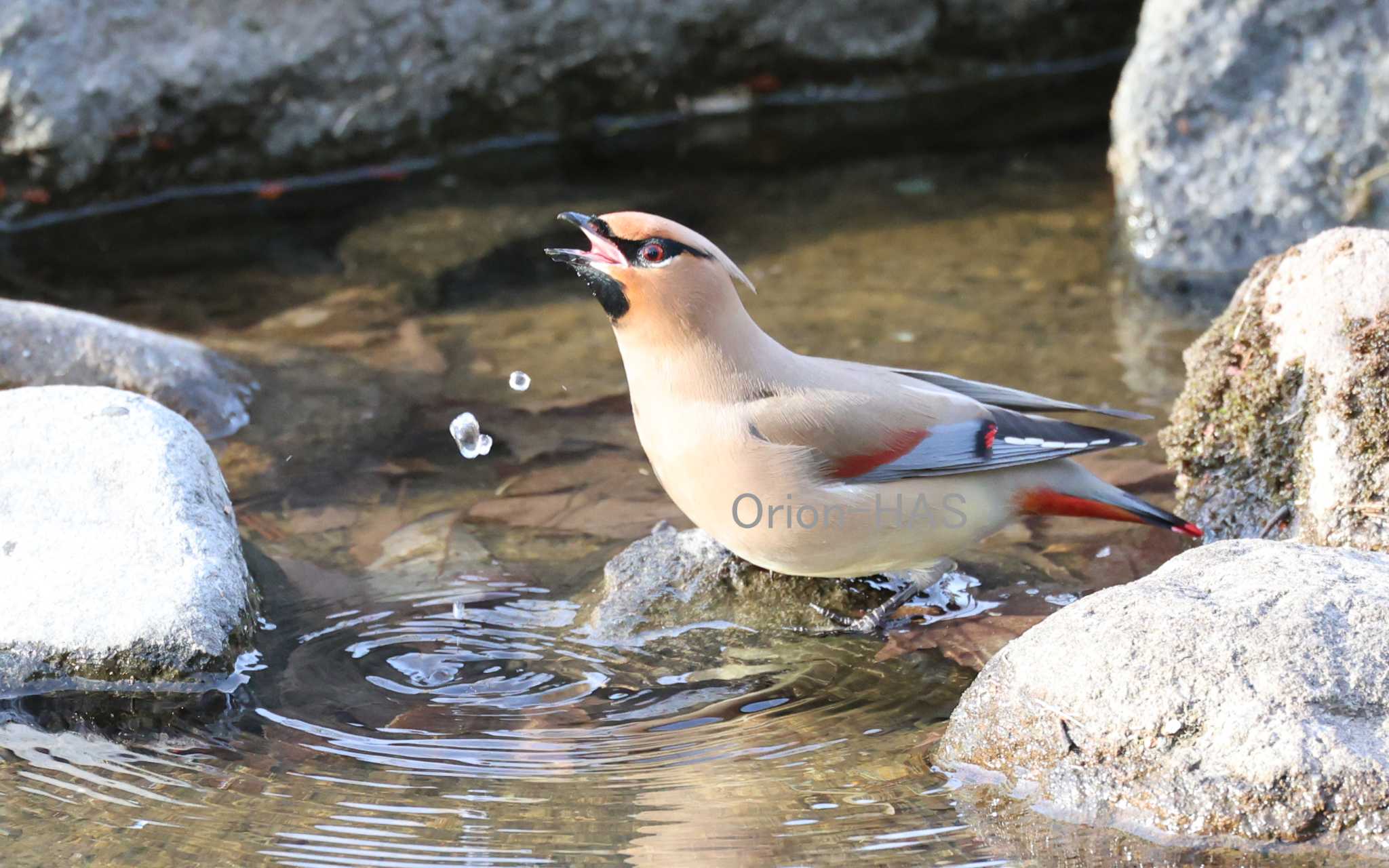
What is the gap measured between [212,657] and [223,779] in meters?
0.46

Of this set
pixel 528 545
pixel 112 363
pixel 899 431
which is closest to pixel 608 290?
pixel 899 431

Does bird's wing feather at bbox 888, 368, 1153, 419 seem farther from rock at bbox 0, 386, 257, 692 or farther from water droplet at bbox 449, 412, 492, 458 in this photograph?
rock at bbox 0, 386, 257, 692

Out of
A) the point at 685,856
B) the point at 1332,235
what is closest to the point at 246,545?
the point at 685,856

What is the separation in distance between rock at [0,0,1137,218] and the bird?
4579mm

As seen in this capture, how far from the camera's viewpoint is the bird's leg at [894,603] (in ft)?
14.2

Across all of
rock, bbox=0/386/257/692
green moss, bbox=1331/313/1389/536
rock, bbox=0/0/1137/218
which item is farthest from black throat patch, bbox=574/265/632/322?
rock, bbox=0/0/1137/218

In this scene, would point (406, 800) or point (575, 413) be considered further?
point (575, 413)

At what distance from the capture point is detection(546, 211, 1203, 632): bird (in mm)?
4027

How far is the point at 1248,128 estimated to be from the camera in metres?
7.33

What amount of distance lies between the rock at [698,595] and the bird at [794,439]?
0.43ft

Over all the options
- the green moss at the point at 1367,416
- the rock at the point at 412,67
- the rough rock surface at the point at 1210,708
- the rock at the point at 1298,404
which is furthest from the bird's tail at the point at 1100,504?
the rock at the point at 412,67

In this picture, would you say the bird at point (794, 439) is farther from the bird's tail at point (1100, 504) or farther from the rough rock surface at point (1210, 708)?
the rough rock surface at point (1210, 708)

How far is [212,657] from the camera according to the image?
3.84m

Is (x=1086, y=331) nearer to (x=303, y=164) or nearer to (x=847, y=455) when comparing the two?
(x=847, y=455)
